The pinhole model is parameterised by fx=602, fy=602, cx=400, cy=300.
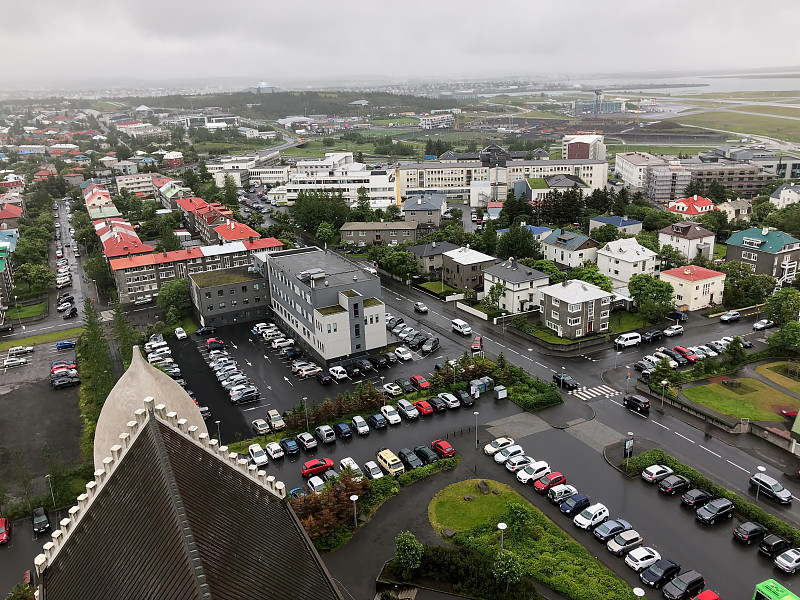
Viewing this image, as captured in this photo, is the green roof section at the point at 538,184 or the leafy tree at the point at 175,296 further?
the green roof section at the point at 538,184

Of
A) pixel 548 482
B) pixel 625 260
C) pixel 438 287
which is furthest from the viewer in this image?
pixel 438 287

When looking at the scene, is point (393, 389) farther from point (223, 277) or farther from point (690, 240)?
point (690, 240)

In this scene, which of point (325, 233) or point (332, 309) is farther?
point (325, 233)

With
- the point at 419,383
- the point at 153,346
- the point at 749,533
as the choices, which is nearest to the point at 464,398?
the point at 419,383

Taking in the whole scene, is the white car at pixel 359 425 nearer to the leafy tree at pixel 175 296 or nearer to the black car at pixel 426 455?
the black car at pixel 426 455

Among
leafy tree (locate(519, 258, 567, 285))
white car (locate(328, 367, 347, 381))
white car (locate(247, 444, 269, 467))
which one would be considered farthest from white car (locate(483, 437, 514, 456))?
leafy tree (locate(519, 258, 567, 285))

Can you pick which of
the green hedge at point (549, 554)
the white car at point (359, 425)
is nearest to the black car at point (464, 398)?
the white car at point (359, 425)
